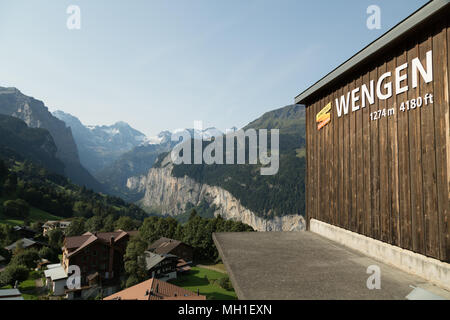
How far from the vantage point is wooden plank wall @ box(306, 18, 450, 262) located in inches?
238

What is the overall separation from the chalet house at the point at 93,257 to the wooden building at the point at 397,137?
174 feet

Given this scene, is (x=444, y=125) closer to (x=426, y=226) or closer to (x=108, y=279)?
Answer: (x=426, y=226)

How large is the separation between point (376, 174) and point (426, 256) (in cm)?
249

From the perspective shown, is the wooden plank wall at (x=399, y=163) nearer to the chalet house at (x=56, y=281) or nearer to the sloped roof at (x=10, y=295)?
the sloped roof at (x=10, y=295)

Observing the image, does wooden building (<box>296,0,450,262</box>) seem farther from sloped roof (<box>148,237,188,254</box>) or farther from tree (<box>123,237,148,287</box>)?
sloped roof (<box>148,237,188,254</box>)

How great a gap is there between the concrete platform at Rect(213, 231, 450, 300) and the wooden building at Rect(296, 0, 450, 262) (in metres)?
0.90

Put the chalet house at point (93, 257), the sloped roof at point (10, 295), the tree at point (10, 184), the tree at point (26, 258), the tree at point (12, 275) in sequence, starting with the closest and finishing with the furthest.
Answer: the sloped roof at point (10, 295) → the tree at point (12, 275) → the chalet house at point (93, 257) → the tree at point (26, 258) → the tree at point (10, 184)

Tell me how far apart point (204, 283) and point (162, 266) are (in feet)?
30.0

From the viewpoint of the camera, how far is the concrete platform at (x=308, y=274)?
17.5 feet

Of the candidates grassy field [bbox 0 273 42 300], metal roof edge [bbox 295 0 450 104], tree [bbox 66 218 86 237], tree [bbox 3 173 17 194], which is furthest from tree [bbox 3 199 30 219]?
metal roof edge [bbox 295 0 450 104]

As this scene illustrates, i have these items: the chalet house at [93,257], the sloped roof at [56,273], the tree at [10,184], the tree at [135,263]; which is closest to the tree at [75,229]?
the chalet house at [93,257]

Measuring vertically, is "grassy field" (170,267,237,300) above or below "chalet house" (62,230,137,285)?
below
